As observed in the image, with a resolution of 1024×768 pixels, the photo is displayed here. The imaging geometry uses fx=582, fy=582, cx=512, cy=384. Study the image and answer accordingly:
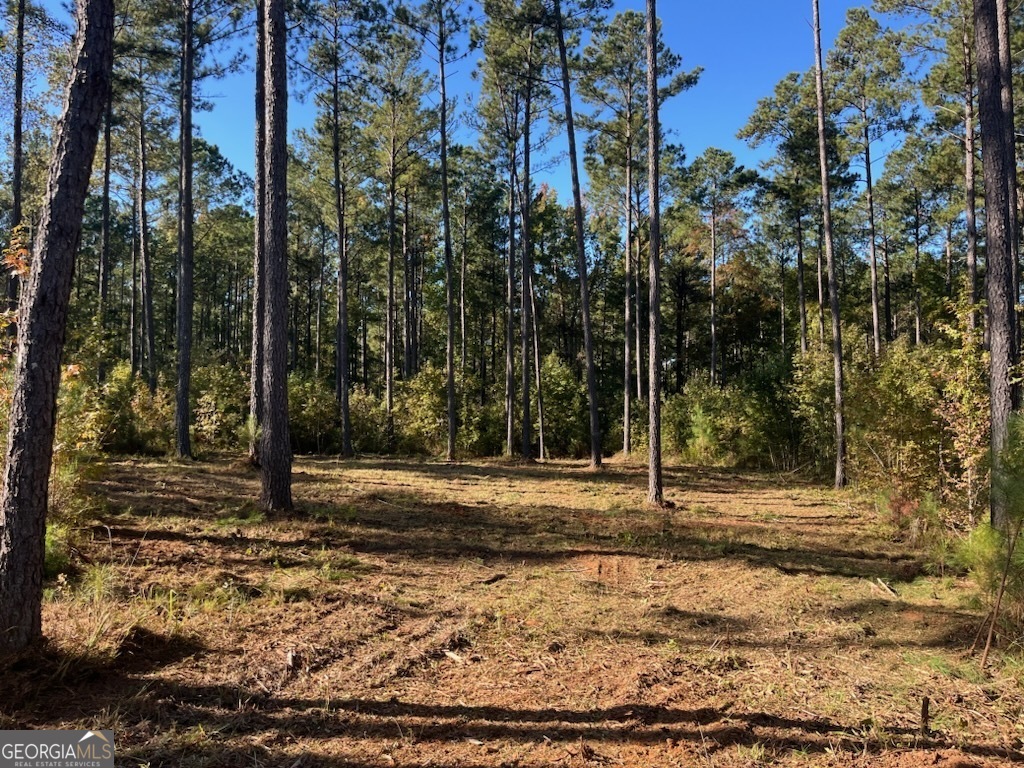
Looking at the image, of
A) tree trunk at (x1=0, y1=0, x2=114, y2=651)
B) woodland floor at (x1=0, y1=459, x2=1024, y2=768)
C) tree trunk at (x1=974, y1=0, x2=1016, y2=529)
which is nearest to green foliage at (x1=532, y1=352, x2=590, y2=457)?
woodland floor at (x1=0, y1=459, x2=1024, y2=768)

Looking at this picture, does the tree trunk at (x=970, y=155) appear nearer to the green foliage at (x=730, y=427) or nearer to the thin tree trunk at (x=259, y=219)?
the green foliage at (x=730, y=427)

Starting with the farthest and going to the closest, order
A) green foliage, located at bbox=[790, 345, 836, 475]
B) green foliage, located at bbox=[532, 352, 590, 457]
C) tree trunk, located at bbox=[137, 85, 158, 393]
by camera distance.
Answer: green foliage, located at bbox=[532, 352, 590, 457]
tree trunk, located at bbox=[137, 85, 158, 393]
green foliage, located at bbox=[790, 345, 836, 475]

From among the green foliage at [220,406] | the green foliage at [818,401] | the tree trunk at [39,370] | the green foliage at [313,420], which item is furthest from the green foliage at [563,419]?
the tree trunk at [39,370]

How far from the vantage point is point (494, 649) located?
4.16m

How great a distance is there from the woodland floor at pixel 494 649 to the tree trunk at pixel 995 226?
209cm

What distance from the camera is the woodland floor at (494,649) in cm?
297

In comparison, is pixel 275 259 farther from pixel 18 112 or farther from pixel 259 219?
pixel 18 112

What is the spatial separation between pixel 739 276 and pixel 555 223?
11.6m

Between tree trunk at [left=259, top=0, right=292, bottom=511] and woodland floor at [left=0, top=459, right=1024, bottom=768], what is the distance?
790 mm

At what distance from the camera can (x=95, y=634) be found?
3434mm

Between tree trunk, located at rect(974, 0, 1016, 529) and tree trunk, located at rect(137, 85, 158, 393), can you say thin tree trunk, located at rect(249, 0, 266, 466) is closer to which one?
tree trunk, located at rect(137, 85, 158, 393)

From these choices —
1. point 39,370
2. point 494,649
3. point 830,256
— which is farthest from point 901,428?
point 39,370

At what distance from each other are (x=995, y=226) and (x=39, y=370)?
8.43 metres

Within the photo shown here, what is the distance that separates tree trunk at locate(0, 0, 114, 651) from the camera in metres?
3.24
